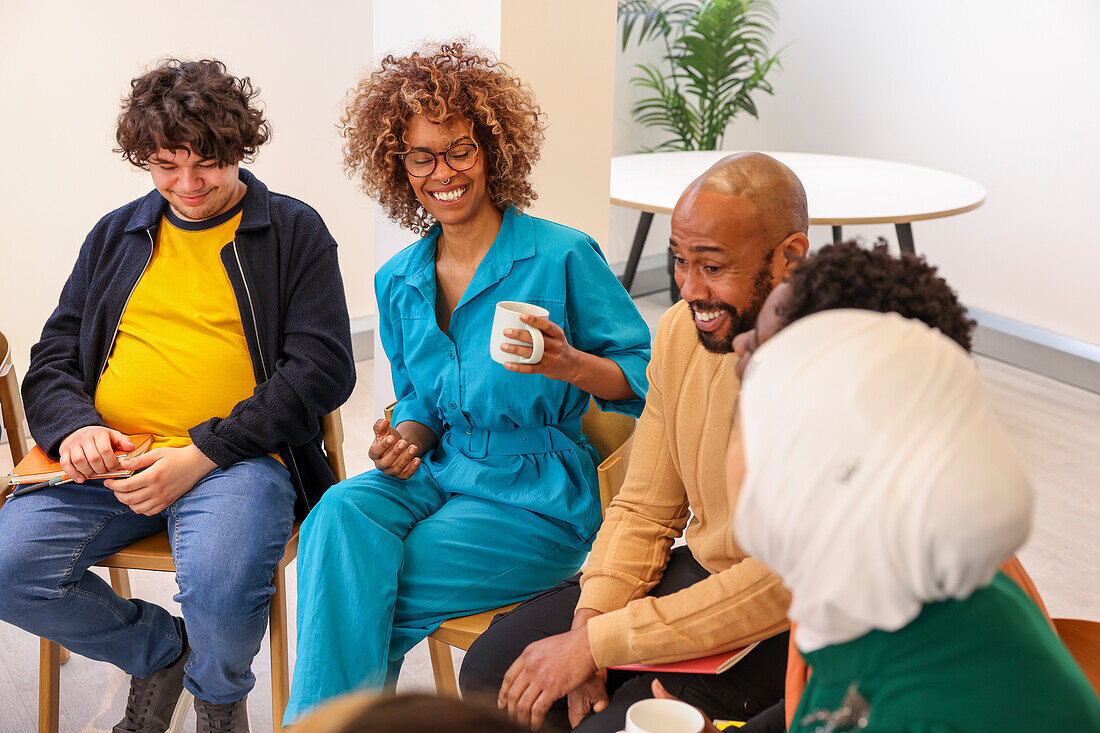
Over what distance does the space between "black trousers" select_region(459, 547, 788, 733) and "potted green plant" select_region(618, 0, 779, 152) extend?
3.82 metres

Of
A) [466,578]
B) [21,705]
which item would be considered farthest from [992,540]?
[21,705]

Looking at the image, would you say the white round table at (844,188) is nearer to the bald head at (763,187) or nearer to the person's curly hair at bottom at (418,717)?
the bald head at (763,187)

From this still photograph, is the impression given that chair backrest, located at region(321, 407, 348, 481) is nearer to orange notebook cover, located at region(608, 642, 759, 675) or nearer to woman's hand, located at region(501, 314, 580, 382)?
woman's hand, located at region(501, 314, 580, 382)

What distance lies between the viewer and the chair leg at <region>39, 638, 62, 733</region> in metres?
2.04

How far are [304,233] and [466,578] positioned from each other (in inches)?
32.0

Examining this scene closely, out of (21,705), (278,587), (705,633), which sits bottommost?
(21,705)

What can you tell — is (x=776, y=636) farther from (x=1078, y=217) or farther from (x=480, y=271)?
(x=1078, y=217)

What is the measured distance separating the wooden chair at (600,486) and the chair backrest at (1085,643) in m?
0.77

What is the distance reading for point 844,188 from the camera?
148 inches

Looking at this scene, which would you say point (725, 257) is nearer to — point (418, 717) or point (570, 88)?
point (418, 717)

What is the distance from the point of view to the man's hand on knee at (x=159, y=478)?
1.90 metres

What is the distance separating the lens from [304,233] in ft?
6.89

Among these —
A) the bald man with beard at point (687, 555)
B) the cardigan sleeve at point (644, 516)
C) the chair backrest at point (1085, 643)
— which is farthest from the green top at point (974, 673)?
the cardigan sleeve at point (644, 516)

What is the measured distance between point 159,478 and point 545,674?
0.88 m
